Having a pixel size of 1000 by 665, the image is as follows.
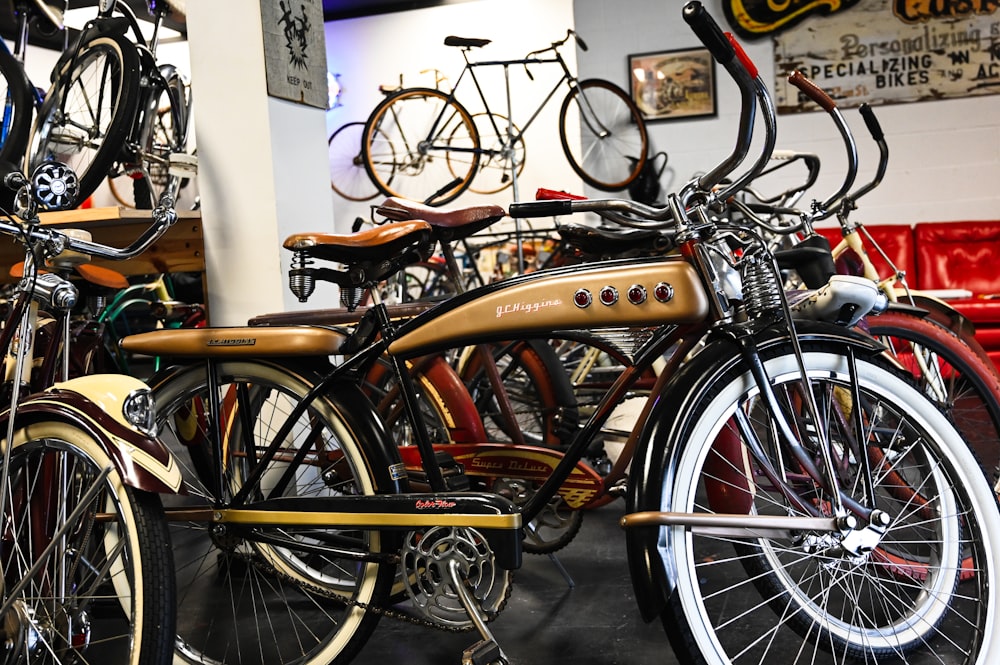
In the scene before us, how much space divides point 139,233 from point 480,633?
5.70ft

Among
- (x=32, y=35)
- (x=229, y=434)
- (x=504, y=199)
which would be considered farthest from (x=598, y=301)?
(x=32, y=35)

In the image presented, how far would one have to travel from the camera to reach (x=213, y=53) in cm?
260

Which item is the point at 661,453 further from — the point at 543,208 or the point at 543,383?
the point at 543,383

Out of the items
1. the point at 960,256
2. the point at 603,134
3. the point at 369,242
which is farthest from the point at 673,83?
the point at 369,242

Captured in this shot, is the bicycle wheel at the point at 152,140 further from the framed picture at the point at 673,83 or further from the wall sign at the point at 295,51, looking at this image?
the framed picture at the point at 673,83

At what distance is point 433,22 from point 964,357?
539cm

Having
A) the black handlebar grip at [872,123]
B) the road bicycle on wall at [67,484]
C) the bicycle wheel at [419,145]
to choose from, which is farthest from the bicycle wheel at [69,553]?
the bicycle wheel at [419,145]

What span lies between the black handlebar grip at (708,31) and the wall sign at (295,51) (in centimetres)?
157

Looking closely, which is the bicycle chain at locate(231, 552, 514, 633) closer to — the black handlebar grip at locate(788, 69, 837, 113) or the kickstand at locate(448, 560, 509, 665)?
the kickstand at locate(448, 560, 509, 665)

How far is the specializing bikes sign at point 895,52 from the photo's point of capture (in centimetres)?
593

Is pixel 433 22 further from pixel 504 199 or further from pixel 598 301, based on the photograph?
pixel 598 301

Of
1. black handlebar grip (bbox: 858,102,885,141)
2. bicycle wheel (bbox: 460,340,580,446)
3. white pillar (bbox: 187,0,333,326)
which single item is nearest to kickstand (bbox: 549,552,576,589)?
bicycle wheel (bbox: 460,340,580,446)

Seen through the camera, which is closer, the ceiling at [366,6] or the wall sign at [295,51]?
the wall sign at [295,51]

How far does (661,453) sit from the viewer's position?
4.86ft
